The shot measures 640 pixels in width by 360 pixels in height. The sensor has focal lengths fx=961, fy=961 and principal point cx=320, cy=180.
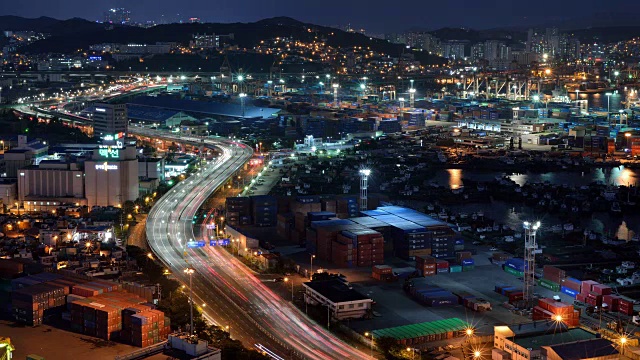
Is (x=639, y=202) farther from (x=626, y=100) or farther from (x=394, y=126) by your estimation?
(x=626, y=100)

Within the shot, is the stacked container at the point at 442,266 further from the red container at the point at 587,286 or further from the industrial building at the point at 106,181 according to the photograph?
the industrial building at the point at 106,181

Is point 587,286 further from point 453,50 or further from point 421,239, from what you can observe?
point 453,50

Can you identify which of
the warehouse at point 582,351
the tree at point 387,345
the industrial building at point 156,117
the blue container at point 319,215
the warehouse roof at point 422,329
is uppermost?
the industrial building at point 156,117

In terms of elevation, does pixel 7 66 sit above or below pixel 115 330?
above

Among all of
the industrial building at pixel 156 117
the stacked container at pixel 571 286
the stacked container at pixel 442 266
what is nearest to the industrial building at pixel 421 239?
the stacked container at pixel 442 266

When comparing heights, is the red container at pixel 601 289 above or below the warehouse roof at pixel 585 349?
above

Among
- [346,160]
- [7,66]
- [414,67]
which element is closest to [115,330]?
[346,160]
